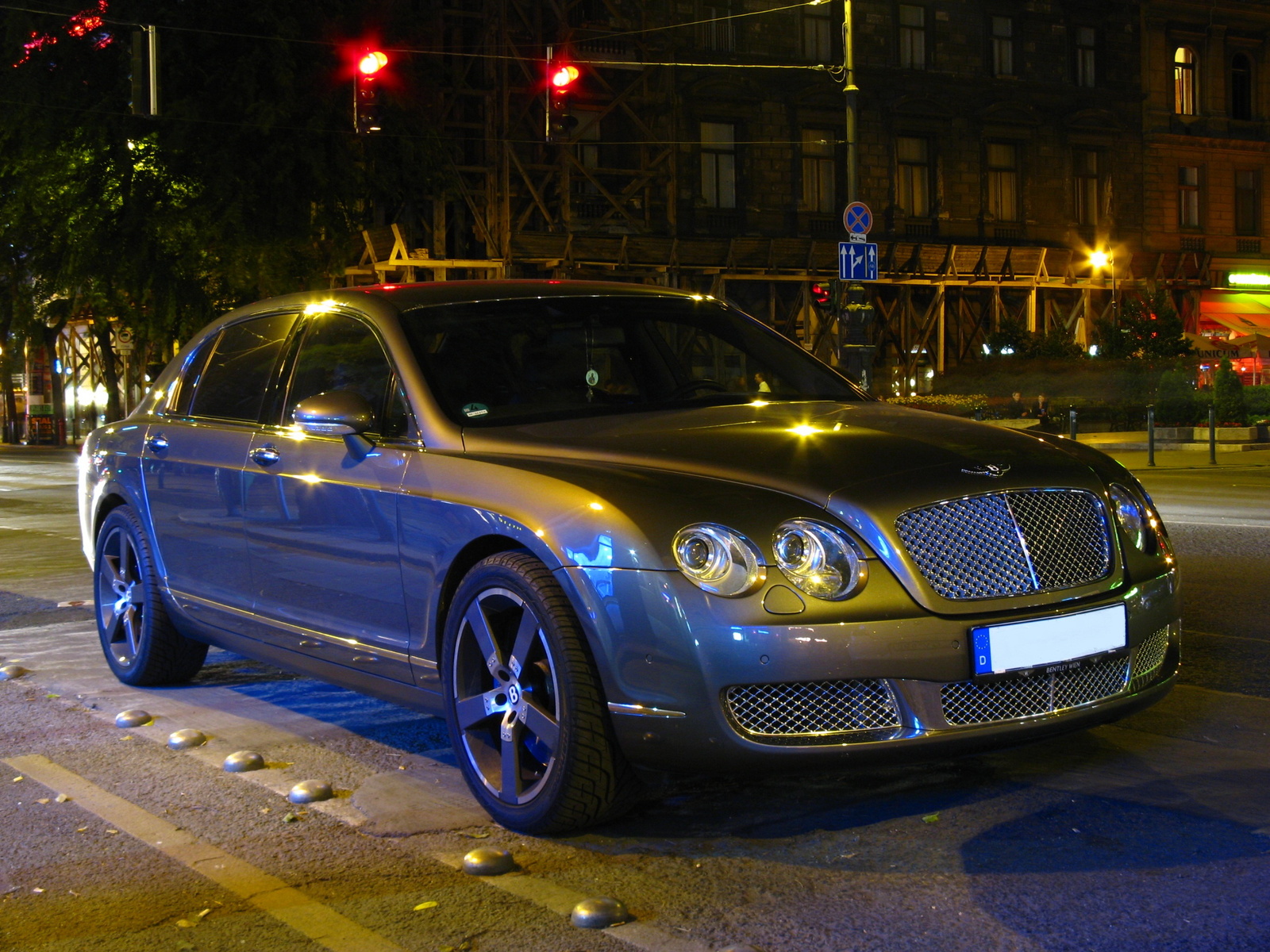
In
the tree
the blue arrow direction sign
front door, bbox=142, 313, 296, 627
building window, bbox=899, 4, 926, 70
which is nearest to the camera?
front door, bbox=142, 313, 296, 627

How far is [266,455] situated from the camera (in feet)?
17.7

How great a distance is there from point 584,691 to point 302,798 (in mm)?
1190

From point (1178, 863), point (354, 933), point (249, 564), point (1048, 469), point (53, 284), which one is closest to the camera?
point (354, 933)

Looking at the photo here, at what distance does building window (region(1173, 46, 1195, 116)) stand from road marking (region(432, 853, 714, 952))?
4660 centimetres

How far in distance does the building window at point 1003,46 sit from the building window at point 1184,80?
676cm

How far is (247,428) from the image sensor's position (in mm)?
5652

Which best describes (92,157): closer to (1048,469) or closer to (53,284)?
(53,284)

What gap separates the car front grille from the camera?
12.7ft

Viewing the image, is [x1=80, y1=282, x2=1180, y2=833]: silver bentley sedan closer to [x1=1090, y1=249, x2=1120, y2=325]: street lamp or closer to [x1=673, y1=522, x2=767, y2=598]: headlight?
[x1=673, y1=522, x2=767, y2=598]: headlight

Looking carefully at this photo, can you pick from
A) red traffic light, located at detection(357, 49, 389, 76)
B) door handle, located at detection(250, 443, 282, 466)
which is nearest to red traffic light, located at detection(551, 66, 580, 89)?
red traffic light, located at detection(357, 49, 389, 76)

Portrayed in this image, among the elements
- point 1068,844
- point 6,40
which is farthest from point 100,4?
point 1068,844

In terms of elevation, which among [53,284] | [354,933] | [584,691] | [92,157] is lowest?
[354,933]

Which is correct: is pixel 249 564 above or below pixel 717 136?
below

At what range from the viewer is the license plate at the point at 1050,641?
3.84 metres
